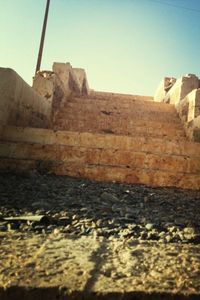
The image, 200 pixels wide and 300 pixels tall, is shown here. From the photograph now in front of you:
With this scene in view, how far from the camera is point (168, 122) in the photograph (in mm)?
7965

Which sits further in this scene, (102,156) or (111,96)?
(111,96)

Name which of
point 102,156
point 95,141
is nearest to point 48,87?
point 95,141

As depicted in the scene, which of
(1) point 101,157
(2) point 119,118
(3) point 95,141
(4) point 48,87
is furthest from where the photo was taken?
(2) point 119,118

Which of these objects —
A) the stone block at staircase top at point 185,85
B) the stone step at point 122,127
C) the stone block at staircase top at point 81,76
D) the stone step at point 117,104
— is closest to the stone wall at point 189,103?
the stone block at staircase top at point 185,85

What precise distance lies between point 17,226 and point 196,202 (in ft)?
7.28

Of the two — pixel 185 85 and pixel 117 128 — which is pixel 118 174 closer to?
pixel 117 128

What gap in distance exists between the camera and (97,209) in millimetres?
2605

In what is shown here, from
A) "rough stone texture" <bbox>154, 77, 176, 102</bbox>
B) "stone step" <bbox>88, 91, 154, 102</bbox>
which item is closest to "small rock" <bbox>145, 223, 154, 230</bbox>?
"stone step" <bbox>88, 91, 154, 102</bbox>

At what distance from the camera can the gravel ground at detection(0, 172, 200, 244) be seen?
1945 mm

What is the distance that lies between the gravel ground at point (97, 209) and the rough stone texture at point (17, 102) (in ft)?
4.41

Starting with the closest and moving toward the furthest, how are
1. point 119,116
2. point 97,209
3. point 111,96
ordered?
point 97,209 < point 119,116 < point 111,96

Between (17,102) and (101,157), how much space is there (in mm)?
1885

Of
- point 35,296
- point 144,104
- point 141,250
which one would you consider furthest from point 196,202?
point 144,104

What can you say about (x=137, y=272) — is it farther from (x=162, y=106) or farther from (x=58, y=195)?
(x=162, y=106)
